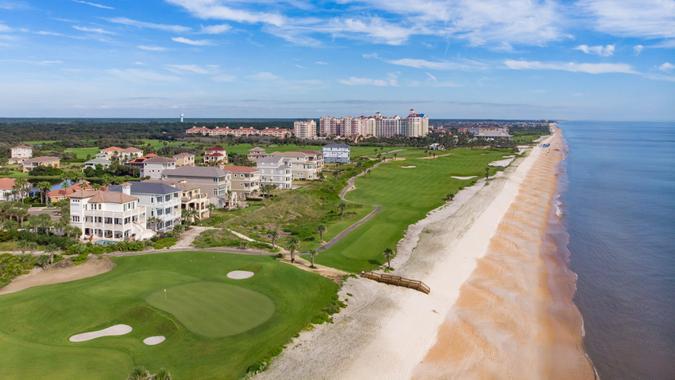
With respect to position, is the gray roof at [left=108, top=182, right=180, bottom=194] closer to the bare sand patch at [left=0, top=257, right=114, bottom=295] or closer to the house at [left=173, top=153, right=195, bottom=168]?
the bare sand patch at [left=0, top=257, right=114, bottom=295]

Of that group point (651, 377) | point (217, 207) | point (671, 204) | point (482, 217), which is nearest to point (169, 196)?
point (217, 207)

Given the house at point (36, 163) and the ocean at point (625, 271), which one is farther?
the house at point (36, 163)

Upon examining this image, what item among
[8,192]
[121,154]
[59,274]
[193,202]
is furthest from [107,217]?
[121,154]

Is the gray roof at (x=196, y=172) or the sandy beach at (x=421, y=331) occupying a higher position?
the gray roof at (x=196, y=172)

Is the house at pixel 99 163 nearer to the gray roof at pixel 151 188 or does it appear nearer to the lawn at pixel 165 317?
the gray roof at pixel 151 188

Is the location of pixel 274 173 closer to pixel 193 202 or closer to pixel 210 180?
pixel 210 180

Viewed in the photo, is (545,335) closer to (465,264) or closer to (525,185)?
(465,264)

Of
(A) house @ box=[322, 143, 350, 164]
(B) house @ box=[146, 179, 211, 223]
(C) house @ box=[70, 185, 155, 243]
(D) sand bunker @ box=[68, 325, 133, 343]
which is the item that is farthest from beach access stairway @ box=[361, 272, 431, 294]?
(A) house @ box=[322, 143, 350, 164]

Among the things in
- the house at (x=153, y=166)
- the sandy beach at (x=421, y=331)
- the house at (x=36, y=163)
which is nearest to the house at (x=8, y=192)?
the house at (x=153, y=166)
